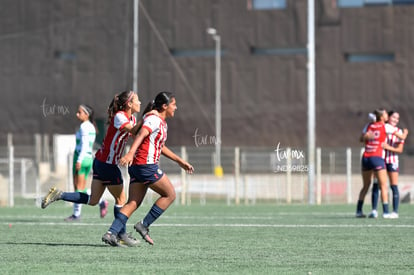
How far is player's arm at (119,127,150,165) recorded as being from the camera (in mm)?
12734

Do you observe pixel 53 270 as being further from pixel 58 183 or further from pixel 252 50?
pixel 252 50

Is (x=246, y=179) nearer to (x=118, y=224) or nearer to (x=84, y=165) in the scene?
(x=84, y=165)

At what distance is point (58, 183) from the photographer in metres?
34.3

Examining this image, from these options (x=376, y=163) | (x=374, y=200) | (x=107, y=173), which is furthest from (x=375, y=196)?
(x=107, y=173)

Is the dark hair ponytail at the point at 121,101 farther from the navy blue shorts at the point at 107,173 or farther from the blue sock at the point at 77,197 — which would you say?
the blue sock at the point at 77,197

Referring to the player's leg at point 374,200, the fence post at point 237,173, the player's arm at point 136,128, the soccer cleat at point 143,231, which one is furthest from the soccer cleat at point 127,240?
the fence post at point 237,173

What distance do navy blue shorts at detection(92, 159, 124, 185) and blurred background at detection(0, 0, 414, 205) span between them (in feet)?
123

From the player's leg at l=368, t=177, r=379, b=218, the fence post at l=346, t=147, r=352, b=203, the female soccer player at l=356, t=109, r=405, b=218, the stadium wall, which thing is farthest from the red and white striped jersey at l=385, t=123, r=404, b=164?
the stadium wall

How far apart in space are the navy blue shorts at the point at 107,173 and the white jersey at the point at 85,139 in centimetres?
550

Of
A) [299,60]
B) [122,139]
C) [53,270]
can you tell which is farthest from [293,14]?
[53,270]

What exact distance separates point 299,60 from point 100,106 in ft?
34.2

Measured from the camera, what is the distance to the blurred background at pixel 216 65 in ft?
177

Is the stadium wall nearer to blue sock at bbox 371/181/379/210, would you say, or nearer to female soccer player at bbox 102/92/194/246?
blue sock at bbox 371/181/379/210

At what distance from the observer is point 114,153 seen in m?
14.3
